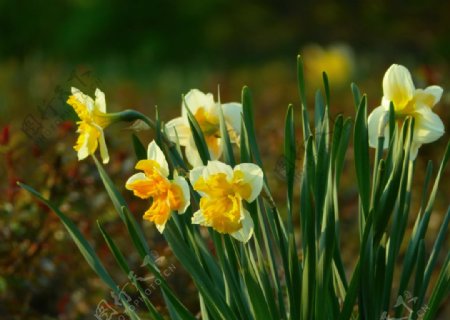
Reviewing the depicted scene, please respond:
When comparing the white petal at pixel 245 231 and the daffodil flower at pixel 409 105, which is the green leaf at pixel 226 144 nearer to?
the white petal at pixel 245 231

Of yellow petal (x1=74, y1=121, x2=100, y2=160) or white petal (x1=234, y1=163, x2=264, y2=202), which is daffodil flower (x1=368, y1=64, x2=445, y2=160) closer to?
white petal (x1=234, y1=163, x2=264, y2=202)

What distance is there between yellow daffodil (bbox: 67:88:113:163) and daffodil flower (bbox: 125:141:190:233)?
0.36ft

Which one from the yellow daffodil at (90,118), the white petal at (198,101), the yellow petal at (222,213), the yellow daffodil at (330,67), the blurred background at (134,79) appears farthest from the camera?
the yellow daffodil at (330,67)

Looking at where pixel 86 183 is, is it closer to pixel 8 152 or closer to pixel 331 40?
pixel 8 152

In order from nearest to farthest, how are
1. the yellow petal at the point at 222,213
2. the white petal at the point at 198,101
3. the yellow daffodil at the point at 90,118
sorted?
the yellow petal at the point at 222,213 → the yellow daffodil at the point at 90,118 → the white petal at the point at 198,101

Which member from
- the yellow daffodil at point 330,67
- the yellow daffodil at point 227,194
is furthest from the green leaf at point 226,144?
the yellow daffodil at point 330,67

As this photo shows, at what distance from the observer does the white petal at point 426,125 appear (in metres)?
1.80

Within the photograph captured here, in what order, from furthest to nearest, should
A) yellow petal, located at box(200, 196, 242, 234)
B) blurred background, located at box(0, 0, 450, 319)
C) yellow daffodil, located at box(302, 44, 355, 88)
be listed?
yellow daffodil, located at box(302, 44, 355, 88) < blurred background, located at box(0, 0, 450, 319) < yellow petal, located at box(200, 196, 242, 234)

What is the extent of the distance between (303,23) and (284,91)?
26.6ft

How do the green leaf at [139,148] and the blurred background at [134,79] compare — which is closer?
the green leaf at [139,148]

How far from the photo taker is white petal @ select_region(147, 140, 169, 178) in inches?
66.1

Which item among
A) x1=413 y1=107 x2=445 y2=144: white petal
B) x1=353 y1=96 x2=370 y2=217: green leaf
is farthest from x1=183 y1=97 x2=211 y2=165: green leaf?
x1=413 y1=107 x2=445 y2=144: white petal

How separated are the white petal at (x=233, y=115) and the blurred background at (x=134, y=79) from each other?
0.70ft

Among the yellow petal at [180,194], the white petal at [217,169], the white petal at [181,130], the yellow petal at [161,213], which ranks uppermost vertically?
the white petal at [217,169]
